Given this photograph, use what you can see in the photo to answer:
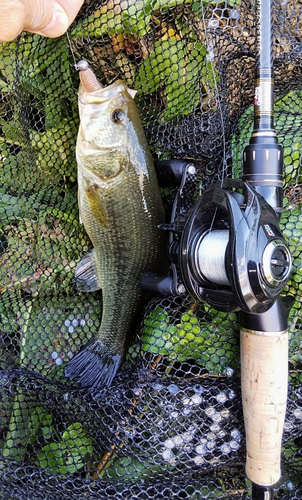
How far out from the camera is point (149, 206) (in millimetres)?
2059

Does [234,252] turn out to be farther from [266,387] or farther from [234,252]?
[266,387]

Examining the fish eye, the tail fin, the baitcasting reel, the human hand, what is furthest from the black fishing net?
the human hand

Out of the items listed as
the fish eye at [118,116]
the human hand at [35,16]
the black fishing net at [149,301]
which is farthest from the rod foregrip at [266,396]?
the human hand at [35,16]

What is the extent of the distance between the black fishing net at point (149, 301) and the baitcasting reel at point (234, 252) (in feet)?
1.57

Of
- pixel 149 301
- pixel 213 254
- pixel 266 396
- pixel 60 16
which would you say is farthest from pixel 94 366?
pixel 60 16

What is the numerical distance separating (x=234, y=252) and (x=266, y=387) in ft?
1.94

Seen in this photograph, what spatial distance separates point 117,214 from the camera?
2.07m

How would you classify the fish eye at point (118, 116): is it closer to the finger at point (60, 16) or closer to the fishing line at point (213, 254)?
the finger at point (60, 16)

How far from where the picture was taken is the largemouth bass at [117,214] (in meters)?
2.03

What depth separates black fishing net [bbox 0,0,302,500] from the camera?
1833 mm

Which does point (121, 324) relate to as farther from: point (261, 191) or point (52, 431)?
point (261, 191)

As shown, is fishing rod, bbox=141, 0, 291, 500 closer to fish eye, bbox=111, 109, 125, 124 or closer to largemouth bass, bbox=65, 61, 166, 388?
largemouth bass, bbox=65, 61, 166, 388

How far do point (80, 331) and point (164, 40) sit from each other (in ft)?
4.94

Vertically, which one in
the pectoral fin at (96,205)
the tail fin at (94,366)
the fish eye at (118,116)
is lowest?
the tail fin at (94,366)
